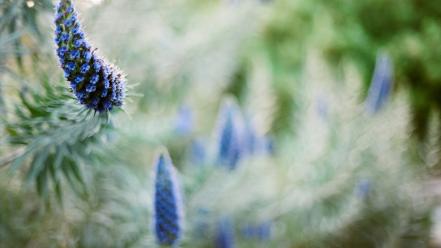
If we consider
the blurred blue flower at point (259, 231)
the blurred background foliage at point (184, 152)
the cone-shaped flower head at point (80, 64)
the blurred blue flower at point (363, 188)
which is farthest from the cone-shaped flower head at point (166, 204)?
the blurred blue flower at point (363, 188)

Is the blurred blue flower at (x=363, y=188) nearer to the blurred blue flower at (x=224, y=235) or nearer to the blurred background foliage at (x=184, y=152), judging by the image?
the blurred background foliage at (x=184, y=152)

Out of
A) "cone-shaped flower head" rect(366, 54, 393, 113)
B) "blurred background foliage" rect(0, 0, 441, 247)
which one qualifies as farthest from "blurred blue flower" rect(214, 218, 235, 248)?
"cone-shaped flower head" rect(366, 54, 393, 113)

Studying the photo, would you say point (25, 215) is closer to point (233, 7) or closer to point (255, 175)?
point (255, 175)

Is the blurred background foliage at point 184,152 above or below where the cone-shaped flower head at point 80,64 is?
above

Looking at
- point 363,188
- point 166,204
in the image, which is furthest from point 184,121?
point 166,204

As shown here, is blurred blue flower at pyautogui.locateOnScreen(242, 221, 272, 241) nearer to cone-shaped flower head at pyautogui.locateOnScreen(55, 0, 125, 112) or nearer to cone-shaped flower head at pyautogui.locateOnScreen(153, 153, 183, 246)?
cone-shaped flower head at pyautogui.locateOnScreen(153, 153, 183, 246)
